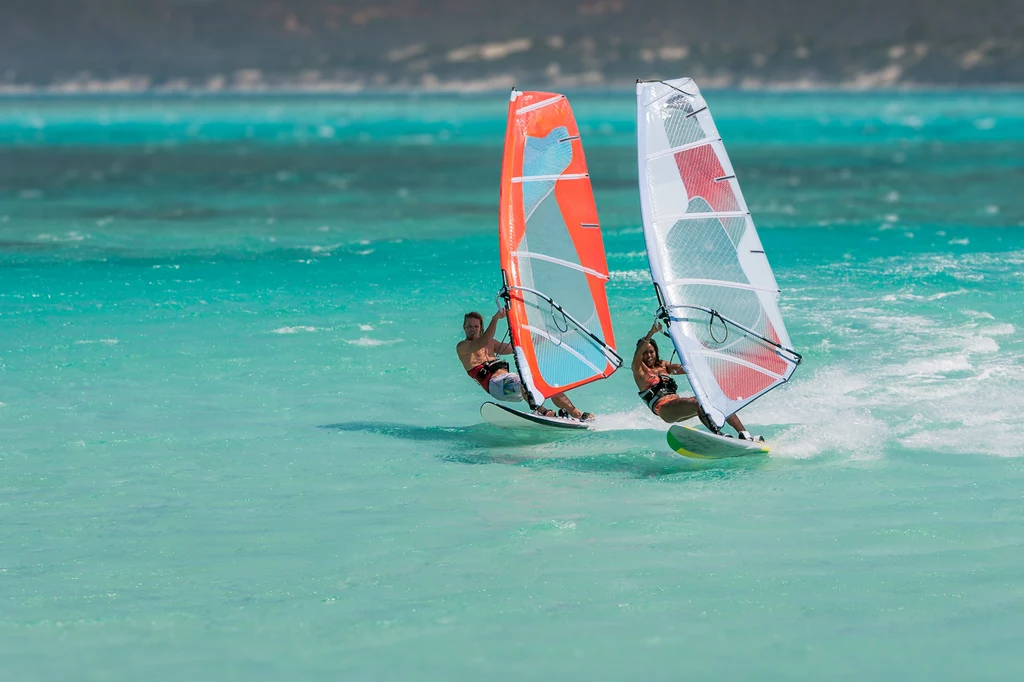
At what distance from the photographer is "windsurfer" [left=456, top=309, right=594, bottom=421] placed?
15891mm

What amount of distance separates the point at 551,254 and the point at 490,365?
1.44 m

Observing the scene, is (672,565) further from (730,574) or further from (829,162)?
(829,162)

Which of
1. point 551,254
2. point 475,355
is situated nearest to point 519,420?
point 475,355

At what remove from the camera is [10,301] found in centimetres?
2602

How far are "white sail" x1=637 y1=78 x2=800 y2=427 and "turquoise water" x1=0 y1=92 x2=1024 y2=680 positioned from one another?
3.43ft

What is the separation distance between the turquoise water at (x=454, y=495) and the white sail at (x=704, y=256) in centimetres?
104

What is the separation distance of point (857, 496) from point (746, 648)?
3794mm

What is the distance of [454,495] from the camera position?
46.6 ft

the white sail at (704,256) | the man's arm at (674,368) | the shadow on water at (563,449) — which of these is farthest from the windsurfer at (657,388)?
the shadow on water at (563,449)

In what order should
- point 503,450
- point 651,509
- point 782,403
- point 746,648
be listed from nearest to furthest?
point 746,648 → point 651,509 → point 503,450 → point 782,403

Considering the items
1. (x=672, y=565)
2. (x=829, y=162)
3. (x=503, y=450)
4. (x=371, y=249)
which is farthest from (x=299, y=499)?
(x=829, y=162)

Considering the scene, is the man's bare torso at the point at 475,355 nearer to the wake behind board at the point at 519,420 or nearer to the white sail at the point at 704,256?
the wake behind board at the point at 519,420

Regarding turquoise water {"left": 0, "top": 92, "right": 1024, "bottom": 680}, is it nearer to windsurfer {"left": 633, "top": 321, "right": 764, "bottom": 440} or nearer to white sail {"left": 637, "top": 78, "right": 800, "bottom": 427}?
windsurfer {"left": 633, "top": 321, "right": 764, "bottom": 440}

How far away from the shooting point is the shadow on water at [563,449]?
49.0 feet
